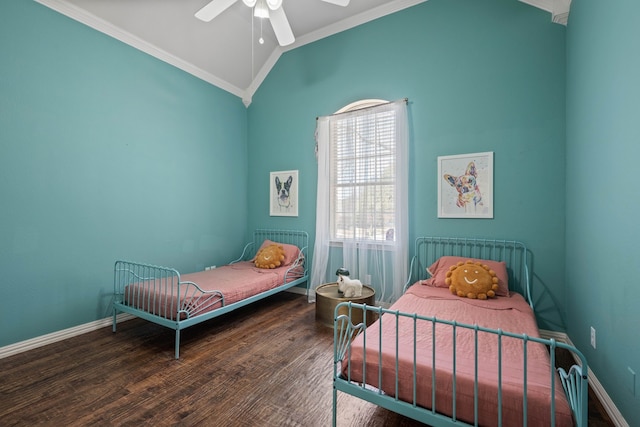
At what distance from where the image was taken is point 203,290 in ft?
9.55

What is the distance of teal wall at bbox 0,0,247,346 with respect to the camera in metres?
2.54

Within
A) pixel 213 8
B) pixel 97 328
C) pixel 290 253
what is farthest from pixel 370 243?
pixel 97 328

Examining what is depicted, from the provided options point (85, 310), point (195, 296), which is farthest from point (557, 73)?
point (85, 310)

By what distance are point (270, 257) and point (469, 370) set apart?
9.49 feet

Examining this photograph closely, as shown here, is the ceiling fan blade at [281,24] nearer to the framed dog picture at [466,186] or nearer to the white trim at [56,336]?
the framed dog picture at [466,186]

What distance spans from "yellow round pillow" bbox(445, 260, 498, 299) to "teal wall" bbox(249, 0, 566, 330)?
543 millimetres

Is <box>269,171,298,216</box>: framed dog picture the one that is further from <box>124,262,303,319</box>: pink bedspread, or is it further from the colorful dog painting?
the colorful dog painting

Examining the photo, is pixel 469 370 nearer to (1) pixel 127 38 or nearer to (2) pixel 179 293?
(2) pixel 179 293

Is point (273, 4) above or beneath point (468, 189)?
above

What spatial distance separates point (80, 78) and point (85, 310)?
91.9 inches

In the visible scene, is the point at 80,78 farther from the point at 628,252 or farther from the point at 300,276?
the point at 628,252

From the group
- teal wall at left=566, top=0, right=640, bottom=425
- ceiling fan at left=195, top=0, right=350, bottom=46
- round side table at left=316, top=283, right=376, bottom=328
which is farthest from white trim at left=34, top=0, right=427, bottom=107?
round side table at left=316, top=283, right=376, bottom=328

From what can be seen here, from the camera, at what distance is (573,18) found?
2496 millimetres

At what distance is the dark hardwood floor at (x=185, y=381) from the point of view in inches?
68.9
